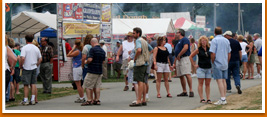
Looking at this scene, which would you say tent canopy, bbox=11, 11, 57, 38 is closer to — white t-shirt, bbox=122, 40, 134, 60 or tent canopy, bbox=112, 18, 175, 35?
tent canopy, bbox=112, 18, 175, 35

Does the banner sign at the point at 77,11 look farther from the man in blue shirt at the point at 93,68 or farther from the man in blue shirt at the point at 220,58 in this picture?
the man in blue shirt at the point at 220,58

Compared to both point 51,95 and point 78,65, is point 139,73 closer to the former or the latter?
point 78,65

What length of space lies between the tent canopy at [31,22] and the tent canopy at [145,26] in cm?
678

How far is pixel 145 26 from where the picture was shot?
30859 millimetres

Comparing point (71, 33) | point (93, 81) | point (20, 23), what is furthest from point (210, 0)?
point (20, 23)

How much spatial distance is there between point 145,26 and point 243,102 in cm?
2073

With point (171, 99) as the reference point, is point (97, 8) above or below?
above

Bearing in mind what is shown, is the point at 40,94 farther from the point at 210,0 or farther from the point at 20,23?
the point at 20,23

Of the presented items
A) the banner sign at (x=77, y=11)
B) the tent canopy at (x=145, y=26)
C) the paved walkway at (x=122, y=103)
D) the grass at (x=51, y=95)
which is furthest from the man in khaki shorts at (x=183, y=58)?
the tent canopy at (x=145, y=26)

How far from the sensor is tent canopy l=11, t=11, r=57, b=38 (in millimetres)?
20922

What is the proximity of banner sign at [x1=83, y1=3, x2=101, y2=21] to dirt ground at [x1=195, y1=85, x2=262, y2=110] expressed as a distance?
806 centimetres

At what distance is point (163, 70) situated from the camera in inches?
456

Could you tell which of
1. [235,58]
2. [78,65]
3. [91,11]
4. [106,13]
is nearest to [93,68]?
[78,65]

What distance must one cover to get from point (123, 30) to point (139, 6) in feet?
139
